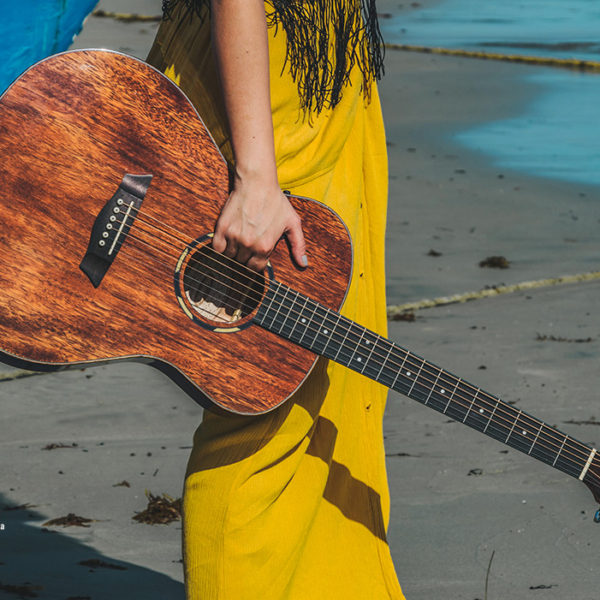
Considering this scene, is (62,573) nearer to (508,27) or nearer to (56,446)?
(56,446)

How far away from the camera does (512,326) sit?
Answer: 459 centimetres

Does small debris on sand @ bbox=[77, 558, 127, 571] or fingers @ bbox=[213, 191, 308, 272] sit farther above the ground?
fingers @ bbox=[213, 191, 308, 272]

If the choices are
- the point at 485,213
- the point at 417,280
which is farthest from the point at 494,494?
the point at 485,213

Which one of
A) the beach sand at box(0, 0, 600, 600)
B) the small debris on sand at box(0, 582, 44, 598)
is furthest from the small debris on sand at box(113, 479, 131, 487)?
the small debris on sand at box(0, 582, 44, 598)

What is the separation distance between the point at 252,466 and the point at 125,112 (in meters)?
0.65

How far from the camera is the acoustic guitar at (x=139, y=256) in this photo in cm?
178

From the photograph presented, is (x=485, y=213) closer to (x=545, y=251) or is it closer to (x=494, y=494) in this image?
(x=545, y=251)

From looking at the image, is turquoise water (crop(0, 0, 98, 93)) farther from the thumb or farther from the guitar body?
the thumb

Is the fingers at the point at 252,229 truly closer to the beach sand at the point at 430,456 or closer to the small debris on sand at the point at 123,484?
the beach sand at the point at 430,456

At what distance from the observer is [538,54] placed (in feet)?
46.5

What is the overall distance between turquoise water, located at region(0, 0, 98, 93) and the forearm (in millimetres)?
407

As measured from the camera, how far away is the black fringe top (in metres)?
1.89

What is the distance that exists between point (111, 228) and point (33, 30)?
1.46 feet

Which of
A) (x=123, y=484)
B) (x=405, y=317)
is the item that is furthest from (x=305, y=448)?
(x=405, y=317)
